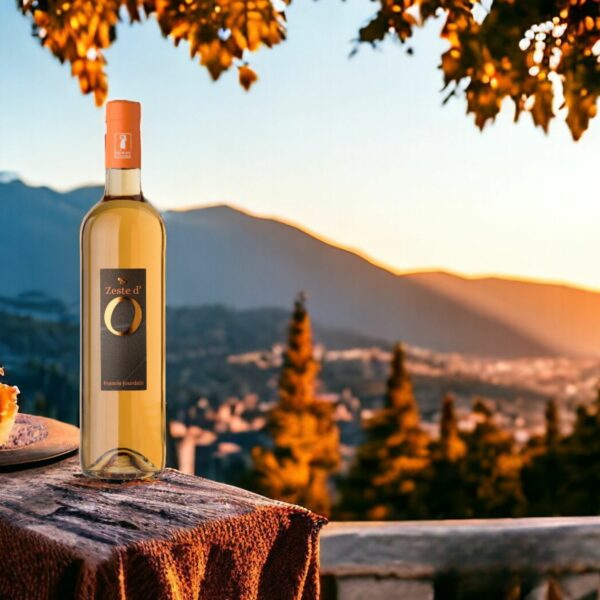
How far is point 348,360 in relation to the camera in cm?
1546

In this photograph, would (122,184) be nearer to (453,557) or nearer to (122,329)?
(122,329)

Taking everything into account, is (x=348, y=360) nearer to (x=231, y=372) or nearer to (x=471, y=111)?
(x=231, y=372)

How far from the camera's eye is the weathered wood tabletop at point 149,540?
96 centimetres

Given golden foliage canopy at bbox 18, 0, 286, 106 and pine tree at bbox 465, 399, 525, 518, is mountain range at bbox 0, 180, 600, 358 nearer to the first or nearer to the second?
pine tree at bbox 465, 399, 525, 518

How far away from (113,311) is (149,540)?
0.29 m

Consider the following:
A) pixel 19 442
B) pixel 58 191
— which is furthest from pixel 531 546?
pixel 58 191

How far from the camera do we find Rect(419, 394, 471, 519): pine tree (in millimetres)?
16375

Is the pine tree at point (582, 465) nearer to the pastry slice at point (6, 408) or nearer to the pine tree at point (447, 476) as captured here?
the pine tree at point (447, 476)

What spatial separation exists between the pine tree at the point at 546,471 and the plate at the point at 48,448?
549 inches

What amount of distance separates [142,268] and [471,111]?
127 cm

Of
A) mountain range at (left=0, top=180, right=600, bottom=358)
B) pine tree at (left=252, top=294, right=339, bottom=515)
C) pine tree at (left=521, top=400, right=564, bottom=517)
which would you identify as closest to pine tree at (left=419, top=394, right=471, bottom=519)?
pine tree at (left=521, top=400, right=564, bottom=517)

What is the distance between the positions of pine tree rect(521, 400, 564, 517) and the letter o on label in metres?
14.2

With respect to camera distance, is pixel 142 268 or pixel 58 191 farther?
pixel 58 191

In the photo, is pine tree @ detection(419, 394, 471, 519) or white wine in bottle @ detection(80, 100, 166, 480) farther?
pine tree @ detection(419, 394, 471, 519)
